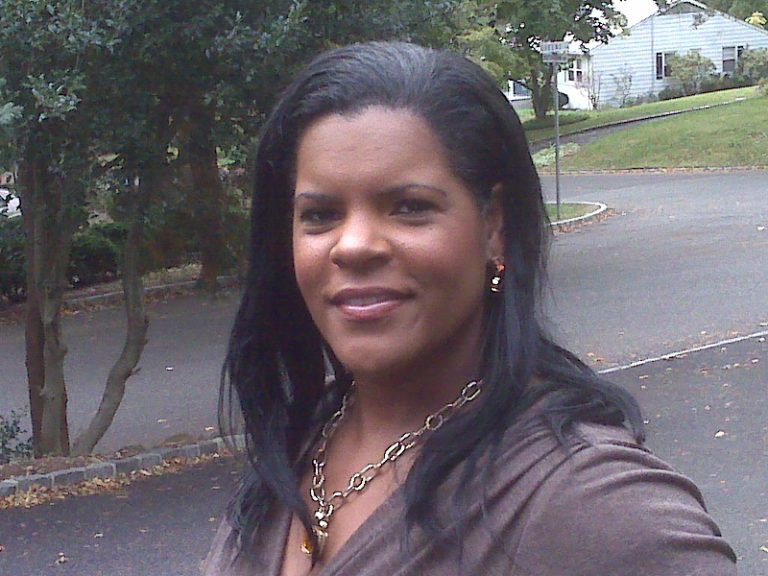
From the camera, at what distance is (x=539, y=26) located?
975 inches

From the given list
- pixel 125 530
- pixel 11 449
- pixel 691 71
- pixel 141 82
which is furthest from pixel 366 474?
pixel 691 71

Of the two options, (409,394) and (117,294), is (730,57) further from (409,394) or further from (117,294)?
(409,394)

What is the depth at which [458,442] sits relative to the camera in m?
1.58

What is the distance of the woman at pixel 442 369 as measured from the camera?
143 cm

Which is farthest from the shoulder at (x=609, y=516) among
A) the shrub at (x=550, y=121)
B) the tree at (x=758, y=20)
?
the tree at (x=758, y=20)

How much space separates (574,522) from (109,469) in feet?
21.5

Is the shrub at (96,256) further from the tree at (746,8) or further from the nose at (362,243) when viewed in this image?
the tree at (746,8)

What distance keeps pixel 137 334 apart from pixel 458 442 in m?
6.87

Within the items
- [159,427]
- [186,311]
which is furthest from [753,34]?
[159,427]

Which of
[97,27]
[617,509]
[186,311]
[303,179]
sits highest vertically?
[97,27]

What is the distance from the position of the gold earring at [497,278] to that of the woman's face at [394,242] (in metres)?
0.02

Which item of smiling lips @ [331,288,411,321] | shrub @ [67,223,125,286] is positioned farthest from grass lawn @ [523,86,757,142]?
smiling lips @ [331,288,411,321]

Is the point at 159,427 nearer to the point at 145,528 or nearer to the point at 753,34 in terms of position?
the point at 145,528

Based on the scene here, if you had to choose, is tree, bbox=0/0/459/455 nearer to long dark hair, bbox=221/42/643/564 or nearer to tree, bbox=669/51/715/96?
long dark hair, bbox=221/42/643/564
